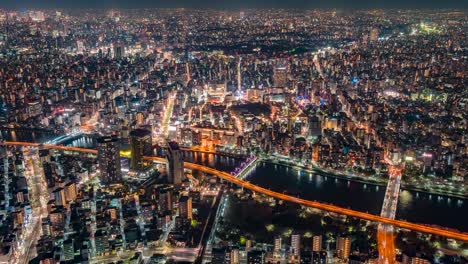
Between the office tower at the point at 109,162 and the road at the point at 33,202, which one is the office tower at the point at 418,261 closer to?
the road at the point at 33,202

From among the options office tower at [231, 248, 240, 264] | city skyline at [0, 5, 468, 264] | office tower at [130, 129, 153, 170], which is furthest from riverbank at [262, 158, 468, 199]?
office tower at [231, 248, 240, 264]

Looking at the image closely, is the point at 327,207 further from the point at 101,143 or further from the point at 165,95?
the point at 165,95

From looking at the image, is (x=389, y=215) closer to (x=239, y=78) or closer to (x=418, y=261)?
(x=418, y=261)

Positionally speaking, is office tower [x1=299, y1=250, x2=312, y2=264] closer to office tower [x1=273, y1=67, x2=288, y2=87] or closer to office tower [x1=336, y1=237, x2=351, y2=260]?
office tower [x1=336, y1=237, x2=351, y2=260]

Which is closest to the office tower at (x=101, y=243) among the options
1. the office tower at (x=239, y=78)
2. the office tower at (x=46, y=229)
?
the office tower at (x=46, y=229)


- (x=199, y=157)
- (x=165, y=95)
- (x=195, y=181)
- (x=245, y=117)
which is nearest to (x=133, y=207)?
(x=195, y=181)
